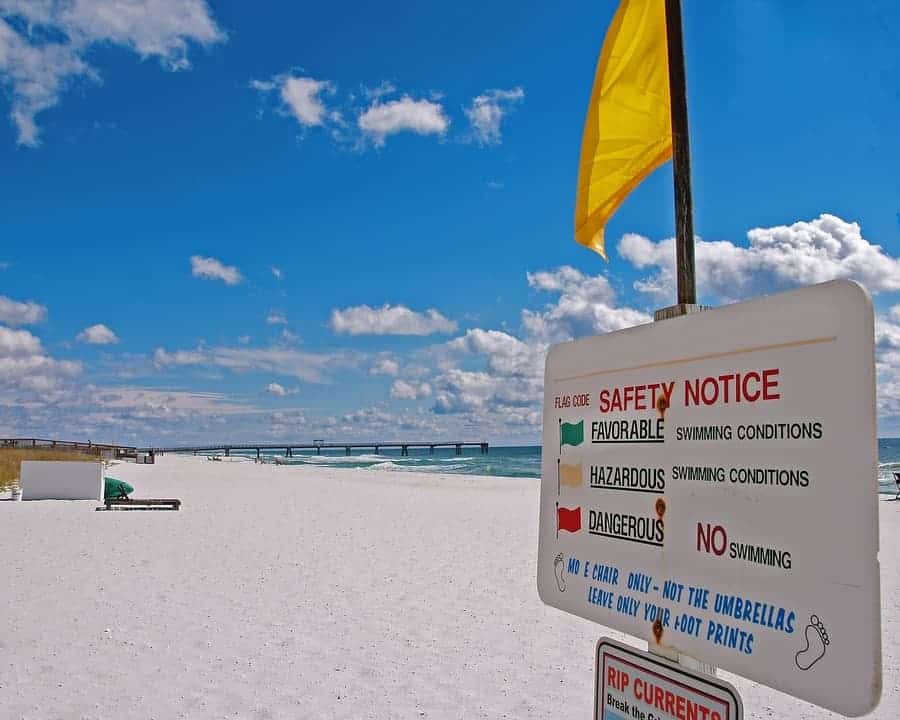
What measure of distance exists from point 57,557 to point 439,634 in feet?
21.4

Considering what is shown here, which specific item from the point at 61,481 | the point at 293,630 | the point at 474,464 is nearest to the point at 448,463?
the point at 474,464

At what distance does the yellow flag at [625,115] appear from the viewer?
2.67 meters

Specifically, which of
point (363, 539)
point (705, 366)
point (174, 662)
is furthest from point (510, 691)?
point (363, 539)

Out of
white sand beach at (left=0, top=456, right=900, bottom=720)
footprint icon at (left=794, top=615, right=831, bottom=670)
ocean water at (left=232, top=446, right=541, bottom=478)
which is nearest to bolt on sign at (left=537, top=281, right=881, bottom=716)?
footprint icon at (left=794, top=615, right=831, bottom=670)

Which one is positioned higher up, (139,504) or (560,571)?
(560,571)

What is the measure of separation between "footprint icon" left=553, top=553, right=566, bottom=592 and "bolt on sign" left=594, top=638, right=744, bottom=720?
22cm

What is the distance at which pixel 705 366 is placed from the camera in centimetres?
180

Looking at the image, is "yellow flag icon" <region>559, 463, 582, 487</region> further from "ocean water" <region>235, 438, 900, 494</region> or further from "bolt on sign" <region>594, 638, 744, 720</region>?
"ocean water" <region>235, 438, 900, 494</region>

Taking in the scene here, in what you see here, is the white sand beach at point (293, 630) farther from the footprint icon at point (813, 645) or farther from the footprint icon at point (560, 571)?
the footprint icon at point (813, 645)

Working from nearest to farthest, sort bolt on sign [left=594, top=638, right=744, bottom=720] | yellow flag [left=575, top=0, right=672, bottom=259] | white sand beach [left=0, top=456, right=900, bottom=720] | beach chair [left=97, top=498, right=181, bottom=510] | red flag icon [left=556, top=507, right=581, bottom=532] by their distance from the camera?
bolt on sign [left=594, top=638, right=744, bottom=720] < red flag icon [left=556, top=507, right=581, bottom=532] < yellow flag [left=575, top=0, right=672, bottom=259] < white sand beach [left=0, top=456, right=900, bottom=720] < beach chair [left=97, top=498, right=181, bottom=510]

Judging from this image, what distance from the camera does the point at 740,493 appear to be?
5.51 ft

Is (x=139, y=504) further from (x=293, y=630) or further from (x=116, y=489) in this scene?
(x=293, y=630)

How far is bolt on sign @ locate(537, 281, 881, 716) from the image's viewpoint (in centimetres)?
145

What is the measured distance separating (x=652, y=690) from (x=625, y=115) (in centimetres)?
193
